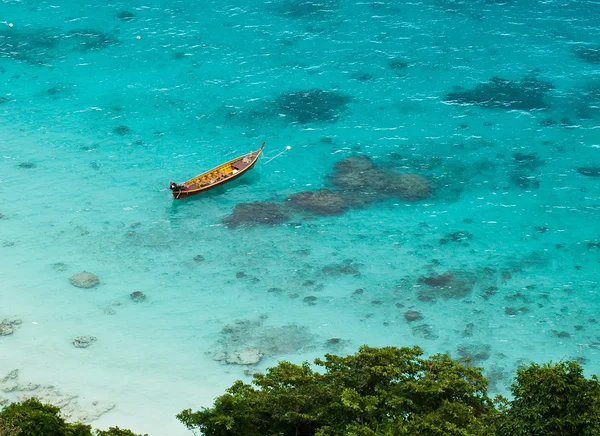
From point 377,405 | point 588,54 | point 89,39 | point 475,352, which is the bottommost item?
point 475,352

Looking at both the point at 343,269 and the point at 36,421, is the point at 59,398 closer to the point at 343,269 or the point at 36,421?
the point at 36,421

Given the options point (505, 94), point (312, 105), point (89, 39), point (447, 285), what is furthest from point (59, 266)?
point (505, 94)

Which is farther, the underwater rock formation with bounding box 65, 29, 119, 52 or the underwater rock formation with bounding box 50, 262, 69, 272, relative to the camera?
the underwater rock formation with bounding box 65, 29, 119, 52

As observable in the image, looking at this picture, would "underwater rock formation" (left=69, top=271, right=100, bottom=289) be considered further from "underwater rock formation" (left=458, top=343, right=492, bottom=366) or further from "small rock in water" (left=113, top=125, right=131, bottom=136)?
"underwater rock formation" (left=458, top=343, right=492, bottom=366)

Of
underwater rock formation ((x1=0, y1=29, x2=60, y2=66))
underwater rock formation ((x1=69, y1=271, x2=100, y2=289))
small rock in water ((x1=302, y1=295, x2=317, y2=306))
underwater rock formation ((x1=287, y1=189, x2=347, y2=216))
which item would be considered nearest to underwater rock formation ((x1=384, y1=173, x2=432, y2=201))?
underwater rock formation ((x1=287, y1=189, x2=347, y2=216))

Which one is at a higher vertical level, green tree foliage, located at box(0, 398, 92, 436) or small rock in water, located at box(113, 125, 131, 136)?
green tree foliage, located at box(0, 398, 92, 436)

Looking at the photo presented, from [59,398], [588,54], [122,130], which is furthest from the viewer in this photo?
[588,54]
